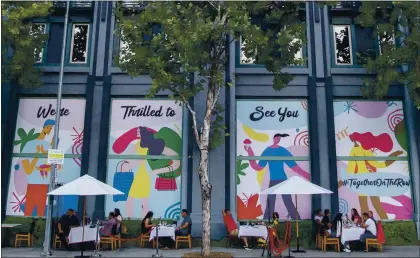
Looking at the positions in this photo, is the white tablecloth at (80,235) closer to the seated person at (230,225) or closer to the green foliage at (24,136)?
the seated person at (230,225)

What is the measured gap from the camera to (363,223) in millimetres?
13656

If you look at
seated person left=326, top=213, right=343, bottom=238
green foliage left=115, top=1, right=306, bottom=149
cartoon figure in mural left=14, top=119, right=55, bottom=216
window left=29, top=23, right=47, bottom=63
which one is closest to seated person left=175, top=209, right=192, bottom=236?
green foliage left=115, top=1, right=306, bottom=149

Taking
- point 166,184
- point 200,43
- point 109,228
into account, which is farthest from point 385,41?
point 109,228

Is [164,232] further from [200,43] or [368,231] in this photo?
[368,231]

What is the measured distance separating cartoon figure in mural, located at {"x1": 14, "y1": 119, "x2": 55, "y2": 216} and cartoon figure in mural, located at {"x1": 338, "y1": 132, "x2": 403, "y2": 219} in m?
13.2

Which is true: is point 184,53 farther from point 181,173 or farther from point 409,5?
point 409,5

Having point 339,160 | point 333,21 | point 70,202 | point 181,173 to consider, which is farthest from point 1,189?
point 333,21

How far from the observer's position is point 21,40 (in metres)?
14.1

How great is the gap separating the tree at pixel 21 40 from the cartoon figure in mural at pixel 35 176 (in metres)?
2.54

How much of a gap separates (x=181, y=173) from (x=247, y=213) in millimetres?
3354

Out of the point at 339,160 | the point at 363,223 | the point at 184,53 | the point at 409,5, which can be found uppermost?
the point at 409,5

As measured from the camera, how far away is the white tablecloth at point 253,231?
13422 millimetres

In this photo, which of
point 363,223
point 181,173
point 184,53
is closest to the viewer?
point 184,53

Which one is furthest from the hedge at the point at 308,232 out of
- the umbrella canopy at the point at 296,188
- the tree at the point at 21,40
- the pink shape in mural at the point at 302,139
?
the tree at the point at 21,40
